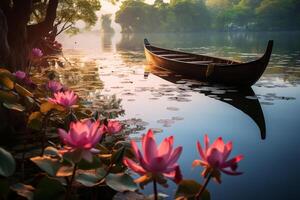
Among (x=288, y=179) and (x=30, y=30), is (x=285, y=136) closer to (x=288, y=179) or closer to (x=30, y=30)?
(x=288, y=179)

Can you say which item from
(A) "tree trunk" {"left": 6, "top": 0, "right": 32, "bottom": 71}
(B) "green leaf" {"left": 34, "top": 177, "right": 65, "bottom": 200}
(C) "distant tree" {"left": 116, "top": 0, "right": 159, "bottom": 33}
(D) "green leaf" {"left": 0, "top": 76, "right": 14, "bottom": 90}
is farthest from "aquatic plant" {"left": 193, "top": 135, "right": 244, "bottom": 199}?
(C) "distant tree" {"left": 116, "top": 0, "right": 159, "bottom": 33}

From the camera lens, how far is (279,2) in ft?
315

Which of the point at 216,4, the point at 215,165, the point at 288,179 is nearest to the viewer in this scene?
the point at 215,165

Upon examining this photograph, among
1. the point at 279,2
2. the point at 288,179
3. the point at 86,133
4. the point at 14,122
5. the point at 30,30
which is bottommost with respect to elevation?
the point at 288,179

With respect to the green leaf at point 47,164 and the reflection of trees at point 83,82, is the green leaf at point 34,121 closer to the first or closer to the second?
the green leaf at point 47,164

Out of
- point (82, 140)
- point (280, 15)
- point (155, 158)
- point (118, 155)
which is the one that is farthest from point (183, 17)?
point (155, 158)

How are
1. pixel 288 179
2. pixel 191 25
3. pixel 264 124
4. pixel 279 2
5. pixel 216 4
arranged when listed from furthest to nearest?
pixel 216 4
pixel 191 25
pixel 279 2
pixel 264 124
pixel 288 179

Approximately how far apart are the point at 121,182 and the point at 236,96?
8.42 metres

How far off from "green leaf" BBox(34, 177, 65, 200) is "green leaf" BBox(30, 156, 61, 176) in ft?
0.31

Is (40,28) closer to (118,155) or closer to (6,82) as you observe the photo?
(6,82)

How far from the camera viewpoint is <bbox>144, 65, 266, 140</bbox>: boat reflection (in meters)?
7.99

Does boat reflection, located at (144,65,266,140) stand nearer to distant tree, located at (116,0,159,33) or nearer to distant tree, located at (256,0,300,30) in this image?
distant tree, located at (256,0,300,30)

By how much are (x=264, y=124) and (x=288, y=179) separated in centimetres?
292

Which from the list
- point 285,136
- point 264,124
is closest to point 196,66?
point 264,124
